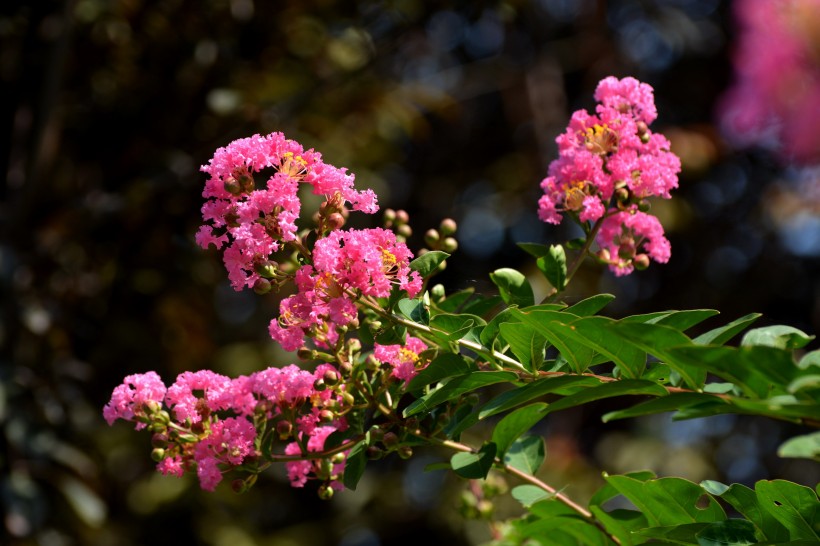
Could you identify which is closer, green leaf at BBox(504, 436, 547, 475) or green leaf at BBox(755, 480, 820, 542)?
green leaf at BBox(755, 480, 820, 542)

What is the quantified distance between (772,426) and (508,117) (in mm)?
1888

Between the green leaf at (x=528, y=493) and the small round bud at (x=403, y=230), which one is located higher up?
the small round bud at (x=403, y=230)

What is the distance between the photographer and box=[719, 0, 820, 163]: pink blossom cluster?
2178mm

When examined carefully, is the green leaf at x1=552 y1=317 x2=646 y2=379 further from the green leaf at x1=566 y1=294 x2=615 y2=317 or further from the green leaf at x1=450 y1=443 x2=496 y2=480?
the green leaf at x1=450 y1=443 x2=496 y2=480

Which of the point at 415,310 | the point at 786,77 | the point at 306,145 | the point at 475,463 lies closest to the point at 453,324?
the point at 415,310

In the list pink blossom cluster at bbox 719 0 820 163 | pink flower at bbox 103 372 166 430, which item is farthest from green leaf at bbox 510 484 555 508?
pink blossom cluster at bbox 719 0 820 163

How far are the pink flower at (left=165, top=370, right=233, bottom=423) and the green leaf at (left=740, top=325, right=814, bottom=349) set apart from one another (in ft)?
1.66

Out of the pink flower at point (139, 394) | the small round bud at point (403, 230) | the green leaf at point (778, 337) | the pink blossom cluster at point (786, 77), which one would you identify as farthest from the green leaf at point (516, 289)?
the pink blossom cluster at point (786, 77)

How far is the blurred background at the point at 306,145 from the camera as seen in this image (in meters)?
2.91

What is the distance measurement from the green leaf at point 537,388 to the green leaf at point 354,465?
0.15m

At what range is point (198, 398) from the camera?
1.04 m

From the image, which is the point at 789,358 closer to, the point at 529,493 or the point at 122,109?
the point at 529,493

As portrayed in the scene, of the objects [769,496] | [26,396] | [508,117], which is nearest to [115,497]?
[26,396]

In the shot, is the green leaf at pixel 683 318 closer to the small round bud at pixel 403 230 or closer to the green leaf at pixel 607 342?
the green leaf at pixel 607 342
